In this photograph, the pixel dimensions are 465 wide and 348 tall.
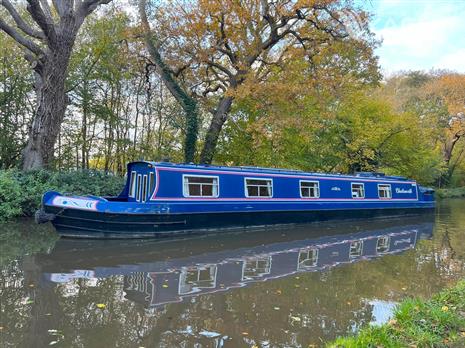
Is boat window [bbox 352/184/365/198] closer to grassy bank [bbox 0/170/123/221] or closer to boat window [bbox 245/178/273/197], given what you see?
boat window [bbox 245/178/273/197]

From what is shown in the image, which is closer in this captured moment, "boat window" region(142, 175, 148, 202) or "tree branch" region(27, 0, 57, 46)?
"boat window" region(142, 175, 148, 202)

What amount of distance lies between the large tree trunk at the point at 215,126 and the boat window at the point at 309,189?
463 cm

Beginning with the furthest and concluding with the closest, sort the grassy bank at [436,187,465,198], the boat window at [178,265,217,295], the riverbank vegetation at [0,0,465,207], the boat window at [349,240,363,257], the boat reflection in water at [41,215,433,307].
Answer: the grassy bank at [436,187,465,198] < the riverbank vegetation at [0,0,465,207] < the boat window at [349,240,363,257] < the boat reflection in water at [41,215,433,307] < the boat window at [178,265,217,295]

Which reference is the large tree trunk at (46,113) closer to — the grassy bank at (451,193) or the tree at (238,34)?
the tree at (238,34)

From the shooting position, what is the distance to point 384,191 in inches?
647

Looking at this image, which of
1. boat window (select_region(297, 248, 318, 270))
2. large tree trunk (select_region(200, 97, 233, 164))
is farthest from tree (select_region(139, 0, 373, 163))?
boat window (select_region(297, 248, 318, 270))

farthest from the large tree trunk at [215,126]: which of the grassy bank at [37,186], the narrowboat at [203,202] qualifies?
the narrowboat at [203,202]

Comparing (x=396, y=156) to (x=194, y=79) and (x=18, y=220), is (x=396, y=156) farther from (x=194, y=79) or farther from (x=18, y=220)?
(x=18, y=220)

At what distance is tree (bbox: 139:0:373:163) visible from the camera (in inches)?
574

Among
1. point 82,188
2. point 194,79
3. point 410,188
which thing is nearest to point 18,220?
point 82,188

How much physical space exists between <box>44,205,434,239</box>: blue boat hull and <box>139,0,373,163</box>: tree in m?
4.71

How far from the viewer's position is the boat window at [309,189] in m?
13.4

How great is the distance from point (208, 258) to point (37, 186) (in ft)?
19.3

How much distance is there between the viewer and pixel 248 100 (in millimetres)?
16781
